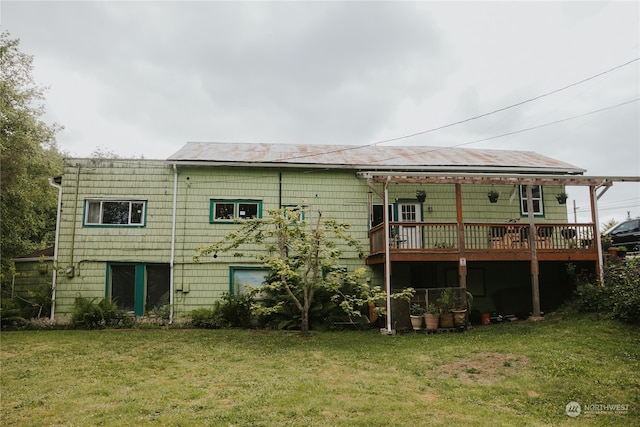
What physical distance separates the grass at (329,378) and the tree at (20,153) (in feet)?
28.5

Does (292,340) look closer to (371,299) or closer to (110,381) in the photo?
(371,299)

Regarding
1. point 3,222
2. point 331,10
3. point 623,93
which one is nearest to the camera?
point 331,10

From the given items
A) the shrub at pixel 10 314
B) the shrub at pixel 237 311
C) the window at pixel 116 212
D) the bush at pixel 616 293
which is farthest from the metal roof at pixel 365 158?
the shrub at pixel 10 314

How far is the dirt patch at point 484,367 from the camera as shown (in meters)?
7.56

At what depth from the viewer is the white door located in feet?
43.4

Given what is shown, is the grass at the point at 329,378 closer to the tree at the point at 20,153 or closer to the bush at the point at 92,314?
the bush at the point at 92,314

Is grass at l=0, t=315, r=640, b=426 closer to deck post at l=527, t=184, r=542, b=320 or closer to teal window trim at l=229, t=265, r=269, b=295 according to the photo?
deck post at l=527, t=184, r=542, b=320

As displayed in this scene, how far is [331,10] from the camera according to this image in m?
16.2

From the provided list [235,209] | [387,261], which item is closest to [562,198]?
[387,261]

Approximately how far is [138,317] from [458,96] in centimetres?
2200

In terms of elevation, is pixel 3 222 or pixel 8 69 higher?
pixel 8 69

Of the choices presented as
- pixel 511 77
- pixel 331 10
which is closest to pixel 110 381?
pixel 331 10

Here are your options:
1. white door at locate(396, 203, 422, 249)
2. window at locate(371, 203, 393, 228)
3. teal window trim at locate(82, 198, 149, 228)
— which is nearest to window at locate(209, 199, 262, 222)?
teal window trim at locate(82, 198, 149, 228)

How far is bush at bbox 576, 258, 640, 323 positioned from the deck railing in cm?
111
